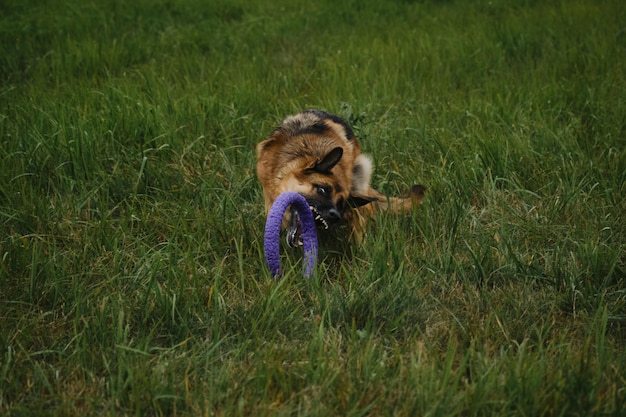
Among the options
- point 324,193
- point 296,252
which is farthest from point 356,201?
point 296,252

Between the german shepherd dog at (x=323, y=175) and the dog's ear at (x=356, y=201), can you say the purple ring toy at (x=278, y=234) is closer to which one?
the german shepherd dog at (x=323, y=175)

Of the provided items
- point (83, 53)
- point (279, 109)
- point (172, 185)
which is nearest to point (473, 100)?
point (279, 109)

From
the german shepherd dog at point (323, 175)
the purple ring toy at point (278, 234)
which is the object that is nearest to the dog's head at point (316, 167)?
the german shepherd dog at point (323, 175)

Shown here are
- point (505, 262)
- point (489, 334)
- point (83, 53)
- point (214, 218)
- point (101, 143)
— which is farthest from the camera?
point (83, 53)

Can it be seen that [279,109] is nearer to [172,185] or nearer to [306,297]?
[172,185]

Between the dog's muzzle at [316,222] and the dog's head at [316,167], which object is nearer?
the dog's muzzle at [316,222]

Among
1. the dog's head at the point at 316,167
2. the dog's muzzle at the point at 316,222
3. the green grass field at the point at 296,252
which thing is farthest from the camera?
the dog's head at the point at 316,167

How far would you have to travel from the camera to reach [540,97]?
5766mm

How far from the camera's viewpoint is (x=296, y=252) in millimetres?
3930

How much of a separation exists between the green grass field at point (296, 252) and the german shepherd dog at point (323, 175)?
0.19 m

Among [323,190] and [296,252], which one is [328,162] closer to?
[323,190]

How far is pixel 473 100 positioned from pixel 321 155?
6.41ft

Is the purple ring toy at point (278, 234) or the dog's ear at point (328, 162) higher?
the dog's ear at point (328, 162)

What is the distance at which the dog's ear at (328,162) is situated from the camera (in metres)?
3.94
